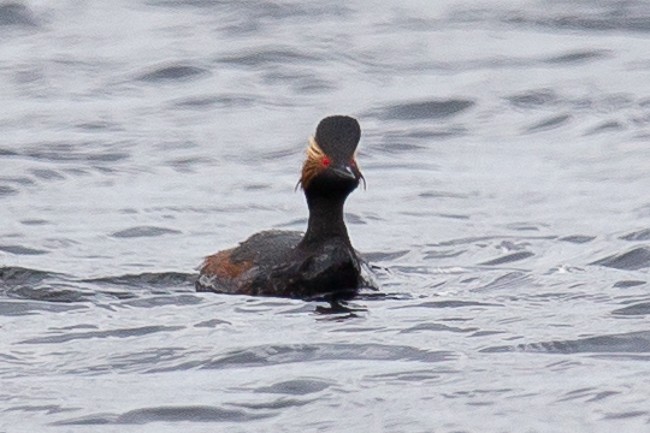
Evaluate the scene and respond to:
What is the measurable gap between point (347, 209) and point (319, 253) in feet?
11.3

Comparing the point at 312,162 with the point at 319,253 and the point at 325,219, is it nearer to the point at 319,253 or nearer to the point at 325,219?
the point at 325,219

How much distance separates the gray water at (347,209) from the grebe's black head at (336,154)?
85cm

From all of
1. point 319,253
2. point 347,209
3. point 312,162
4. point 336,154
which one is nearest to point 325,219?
point 319,253

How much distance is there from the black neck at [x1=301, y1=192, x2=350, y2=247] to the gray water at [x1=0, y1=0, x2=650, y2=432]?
1.78 ft

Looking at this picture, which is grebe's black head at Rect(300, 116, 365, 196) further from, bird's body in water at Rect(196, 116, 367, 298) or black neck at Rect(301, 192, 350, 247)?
black neck at Rect(301, 192, 350, 247)

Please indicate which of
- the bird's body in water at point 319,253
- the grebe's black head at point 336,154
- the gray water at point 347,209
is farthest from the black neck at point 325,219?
the gray water at point 347,209

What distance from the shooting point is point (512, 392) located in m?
11.7

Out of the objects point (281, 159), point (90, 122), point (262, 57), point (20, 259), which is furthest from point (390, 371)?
point (262, 57)

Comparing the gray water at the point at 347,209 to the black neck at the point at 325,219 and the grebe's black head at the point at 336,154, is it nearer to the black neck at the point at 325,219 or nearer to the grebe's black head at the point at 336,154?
the black neck at the point at 325,219

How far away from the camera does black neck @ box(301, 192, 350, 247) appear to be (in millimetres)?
15086

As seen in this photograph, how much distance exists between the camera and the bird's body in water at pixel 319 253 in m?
14.8

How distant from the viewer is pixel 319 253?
49.5 ft

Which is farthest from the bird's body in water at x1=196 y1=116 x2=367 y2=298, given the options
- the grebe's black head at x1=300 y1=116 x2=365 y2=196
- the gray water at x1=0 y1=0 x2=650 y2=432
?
the gray water at x1=0 y1=0 x2=650 y2=432

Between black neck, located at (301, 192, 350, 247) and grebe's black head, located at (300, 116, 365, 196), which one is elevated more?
grebe's black head, located at (300, 116, 365, 196)
